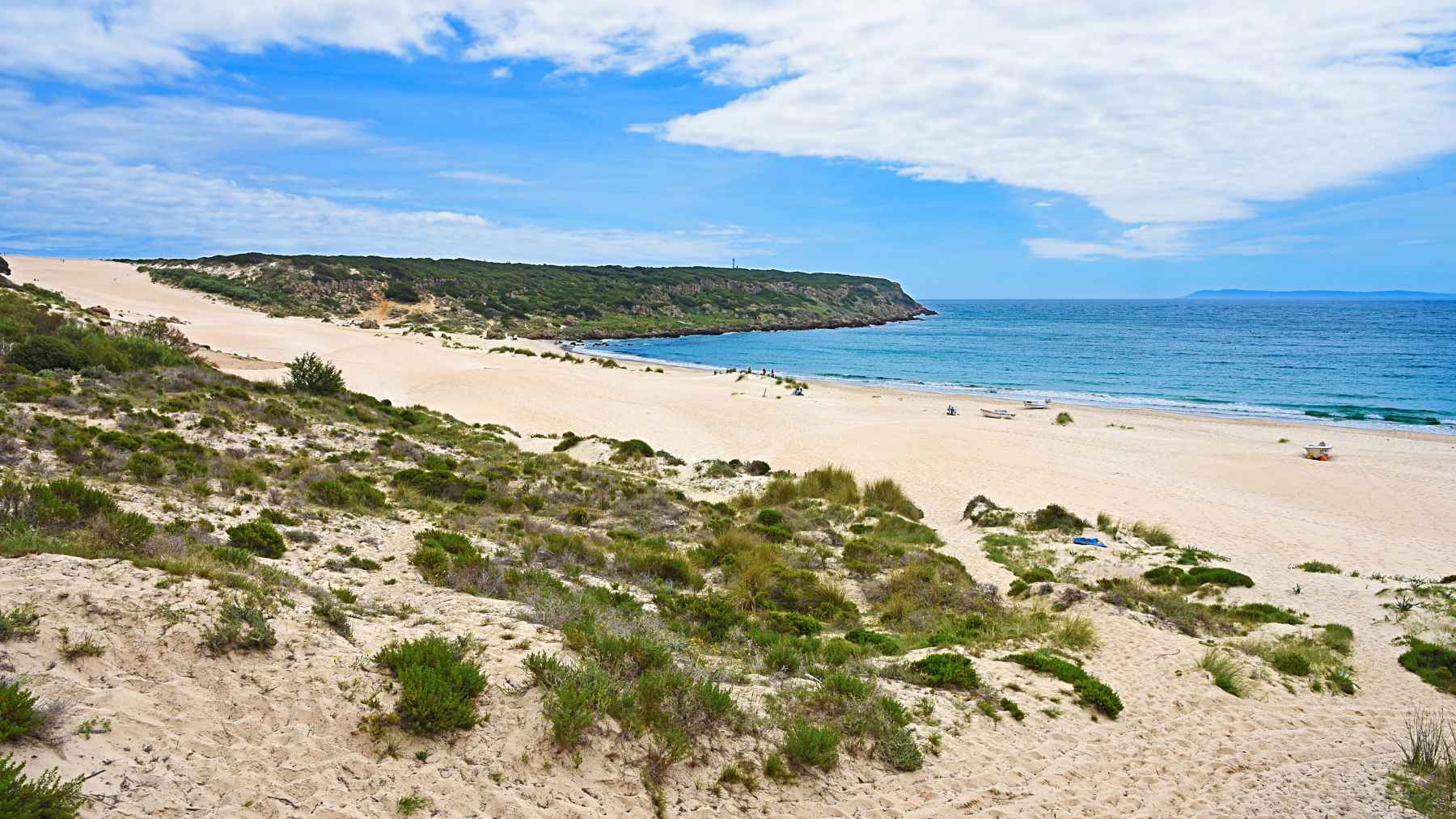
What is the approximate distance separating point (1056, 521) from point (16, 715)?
58.7ft

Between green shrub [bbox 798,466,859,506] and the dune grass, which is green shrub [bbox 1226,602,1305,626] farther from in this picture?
green shrub [bbox 798,466,859,506]

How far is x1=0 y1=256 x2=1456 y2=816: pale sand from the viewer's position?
22.2 feet

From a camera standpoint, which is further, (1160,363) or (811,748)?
(1160,363)

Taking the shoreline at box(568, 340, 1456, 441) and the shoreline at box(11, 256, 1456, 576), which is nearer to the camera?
the shoreline at box(11, 256, 1456, 576)

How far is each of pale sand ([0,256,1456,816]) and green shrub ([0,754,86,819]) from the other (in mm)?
272

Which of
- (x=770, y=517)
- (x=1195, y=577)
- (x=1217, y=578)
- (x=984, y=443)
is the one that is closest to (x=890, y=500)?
(x=770, y=517)

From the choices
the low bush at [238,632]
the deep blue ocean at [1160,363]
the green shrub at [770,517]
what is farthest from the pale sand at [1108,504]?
the deep blue ocean at [1160,363]

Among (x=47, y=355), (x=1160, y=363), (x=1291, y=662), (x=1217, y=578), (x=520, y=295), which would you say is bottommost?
(x=1217, y=578)

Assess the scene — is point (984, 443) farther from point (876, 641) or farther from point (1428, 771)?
point (1428, 771)

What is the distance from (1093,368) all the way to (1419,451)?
33.9 m

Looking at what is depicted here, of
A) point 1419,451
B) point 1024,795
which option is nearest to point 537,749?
point 1024,795

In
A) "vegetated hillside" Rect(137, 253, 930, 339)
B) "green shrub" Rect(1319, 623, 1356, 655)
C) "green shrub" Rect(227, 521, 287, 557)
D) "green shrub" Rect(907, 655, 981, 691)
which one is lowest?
"green shrub" Rect(1319, 623, 1356, 655)

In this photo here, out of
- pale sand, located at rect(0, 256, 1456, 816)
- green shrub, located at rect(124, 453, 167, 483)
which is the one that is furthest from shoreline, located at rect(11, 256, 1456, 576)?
green shrub, located at rect(124, 453, 167, 483)

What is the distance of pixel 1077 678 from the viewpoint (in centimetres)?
870
